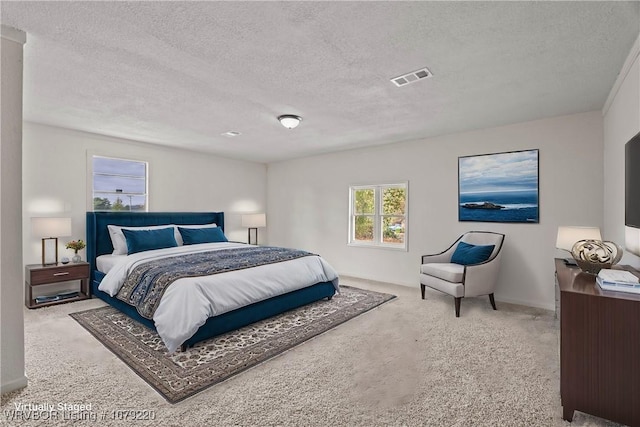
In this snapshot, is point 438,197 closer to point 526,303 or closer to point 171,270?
point 526,303

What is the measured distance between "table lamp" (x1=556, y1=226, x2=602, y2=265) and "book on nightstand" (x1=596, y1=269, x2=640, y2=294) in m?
1.16

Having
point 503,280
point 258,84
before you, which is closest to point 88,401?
point 258,84

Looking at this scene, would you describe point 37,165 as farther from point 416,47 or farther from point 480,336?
point 480,336

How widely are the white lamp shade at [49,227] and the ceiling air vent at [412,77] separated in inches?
174

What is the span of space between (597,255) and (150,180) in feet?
19.2

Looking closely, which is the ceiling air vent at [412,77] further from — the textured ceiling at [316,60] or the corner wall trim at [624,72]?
the corner wall trim at [624,72]

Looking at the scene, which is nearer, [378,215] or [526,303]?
[526,303]

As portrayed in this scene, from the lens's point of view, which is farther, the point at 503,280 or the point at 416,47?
the point at 503,280

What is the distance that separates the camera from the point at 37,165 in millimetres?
4211

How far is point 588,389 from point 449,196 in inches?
128

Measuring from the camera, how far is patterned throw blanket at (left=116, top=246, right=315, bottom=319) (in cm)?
306

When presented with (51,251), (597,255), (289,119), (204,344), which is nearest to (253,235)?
(51,251)

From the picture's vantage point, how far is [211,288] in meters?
3.03

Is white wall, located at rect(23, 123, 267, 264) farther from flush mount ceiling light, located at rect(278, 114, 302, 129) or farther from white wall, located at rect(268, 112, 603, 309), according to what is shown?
flush mount ceiling light, located at rect(278, 114, 302, 129)
